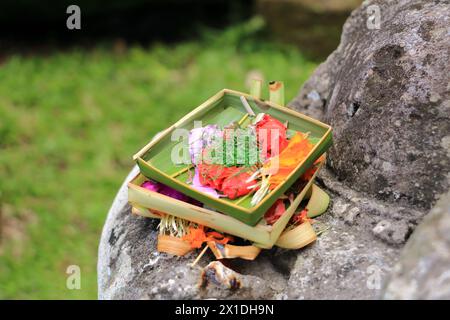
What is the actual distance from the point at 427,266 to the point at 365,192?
48 cm

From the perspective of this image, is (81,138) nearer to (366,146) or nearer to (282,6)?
(282,6)

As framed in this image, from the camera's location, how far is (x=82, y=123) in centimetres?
388

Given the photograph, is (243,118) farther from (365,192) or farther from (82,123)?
(82,123)

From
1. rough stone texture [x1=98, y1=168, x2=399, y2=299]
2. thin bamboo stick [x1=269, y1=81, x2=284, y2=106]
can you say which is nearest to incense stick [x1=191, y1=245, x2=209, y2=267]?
rough stone texture [x1=98, y1=168, x2=399, y2=299]

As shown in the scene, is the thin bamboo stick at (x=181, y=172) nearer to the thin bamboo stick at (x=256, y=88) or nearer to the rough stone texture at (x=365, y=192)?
the rough stone texture at (x=365, y=192)

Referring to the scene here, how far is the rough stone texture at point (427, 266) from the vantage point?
1.27 metres

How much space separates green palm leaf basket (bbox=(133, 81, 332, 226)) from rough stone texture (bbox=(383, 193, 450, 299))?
0.36 meters

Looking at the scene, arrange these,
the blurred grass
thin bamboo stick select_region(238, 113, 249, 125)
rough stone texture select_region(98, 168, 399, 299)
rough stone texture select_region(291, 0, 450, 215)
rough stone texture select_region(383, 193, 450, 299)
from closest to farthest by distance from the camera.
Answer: rough stone texture select_region(383, 193, 450, 299)
rough stone texture select_region(98, 168, 399, 299)
rough stone texture select_region(291, 0, 450, 215)
thin bamboo stick select_region(238, 113, 249, 125)
the blurred grass

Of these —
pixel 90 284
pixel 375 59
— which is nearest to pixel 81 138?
pixel 90 284

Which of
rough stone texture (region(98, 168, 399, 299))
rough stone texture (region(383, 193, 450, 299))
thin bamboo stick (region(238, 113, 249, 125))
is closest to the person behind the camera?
rough stone texture (region(383, 193, 450, 299))

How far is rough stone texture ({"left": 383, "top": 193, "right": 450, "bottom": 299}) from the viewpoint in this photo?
1.27 m

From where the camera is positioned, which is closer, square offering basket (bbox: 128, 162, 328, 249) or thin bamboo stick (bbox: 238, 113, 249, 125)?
square offering basket (bbox: 128, 162, 328, 249)

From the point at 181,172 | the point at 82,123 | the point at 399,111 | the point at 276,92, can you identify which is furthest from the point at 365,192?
the point at 82,123

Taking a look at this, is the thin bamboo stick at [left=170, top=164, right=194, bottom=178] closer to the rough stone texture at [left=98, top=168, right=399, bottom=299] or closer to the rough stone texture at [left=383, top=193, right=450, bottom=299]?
the rough stone texture at [left=98, top=168, right=399, bottom=299]
